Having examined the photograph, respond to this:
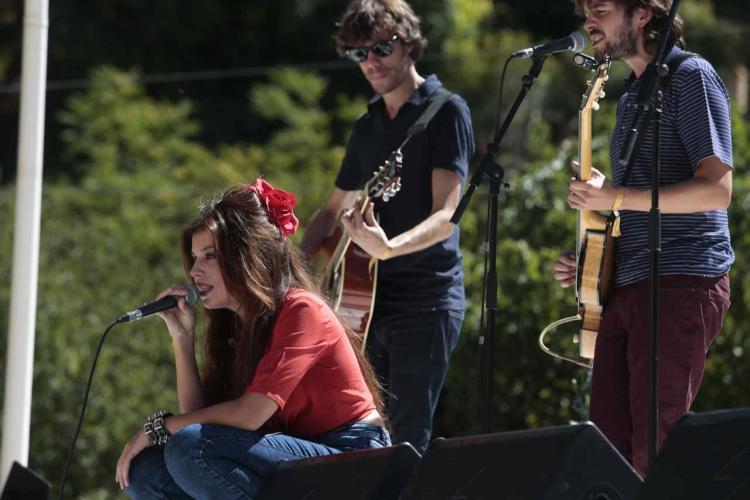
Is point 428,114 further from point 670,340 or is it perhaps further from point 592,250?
point 670,340

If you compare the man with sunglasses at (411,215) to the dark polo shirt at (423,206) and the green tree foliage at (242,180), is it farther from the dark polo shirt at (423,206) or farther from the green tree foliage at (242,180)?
the green tree foliage at (242,180)

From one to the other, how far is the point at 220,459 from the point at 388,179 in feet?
→ 3.95

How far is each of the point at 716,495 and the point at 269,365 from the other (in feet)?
4.45

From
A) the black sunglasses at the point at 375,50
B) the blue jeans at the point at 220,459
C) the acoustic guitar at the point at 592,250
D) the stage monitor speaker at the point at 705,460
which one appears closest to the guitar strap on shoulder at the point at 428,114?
the black sunglasses at the point at 375,50

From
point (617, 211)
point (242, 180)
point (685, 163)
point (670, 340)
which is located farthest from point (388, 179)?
point (242, 180)

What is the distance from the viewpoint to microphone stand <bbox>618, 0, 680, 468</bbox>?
337 cm

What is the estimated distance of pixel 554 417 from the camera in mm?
6277

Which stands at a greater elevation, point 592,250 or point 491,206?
point 491,206

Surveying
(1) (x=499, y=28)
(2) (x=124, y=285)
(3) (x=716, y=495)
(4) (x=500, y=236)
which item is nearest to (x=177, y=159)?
(2) (x=124, y=285)

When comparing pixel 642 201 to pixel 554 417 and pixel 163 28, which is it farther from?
pixel 163 28

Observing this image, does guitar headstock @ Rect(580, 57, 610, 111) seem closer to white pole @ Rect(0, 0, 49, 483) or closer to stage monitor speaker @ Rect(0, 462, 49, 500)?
stage monitor speaker @ Rect(0, 462, 49, 500)

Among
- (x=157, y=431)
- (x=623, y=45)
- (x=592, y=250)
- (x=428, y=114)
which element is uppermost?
(x=623, y=45)

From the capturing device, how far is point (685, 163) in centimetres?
375

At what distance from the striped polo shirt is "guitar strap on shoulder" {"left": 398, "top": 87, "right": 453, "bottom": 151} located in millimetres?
843
